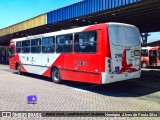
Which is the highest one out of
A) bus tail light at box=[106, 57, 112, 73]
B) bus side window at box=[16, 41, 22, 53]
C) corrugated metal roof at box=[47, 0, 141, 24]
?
corrugated metal roof at box=[47, 0, 141, 24]

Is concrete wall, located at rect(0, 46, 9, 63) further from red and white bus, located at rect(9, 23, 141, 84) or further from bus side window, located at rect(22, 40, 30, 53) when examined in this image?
red and white bus, located at rect(9, 23, 141, 84)

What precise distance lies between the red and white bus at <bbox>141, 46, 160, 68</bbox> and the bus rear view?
19430mm

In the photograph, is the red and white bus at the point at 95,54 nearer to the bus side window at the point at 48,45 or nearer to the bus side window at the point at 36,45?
the bus side window at the point at 48,45

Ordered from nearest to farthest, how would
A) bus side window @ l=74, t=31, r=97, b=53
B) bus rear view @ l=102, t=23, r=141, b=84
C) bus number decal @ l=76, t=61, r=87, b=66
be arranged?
bus rear view @ l=102, t=23, r=141, b=84 → bus side window @ l=74, t=31, r=97, b=53 → bus number decal @ l=76, t=61, r=87, b=66

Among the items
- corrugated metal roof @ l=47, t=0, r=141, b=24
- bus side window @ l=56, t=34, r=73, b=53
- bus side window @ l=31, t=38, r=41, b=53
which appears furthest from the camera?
bus side window @ l=31, t=38, r=41, b=53

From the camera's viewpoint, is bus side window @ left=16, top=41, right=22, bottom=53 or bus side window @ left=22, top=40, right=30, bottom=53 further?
bus side window @ left=16, top=41, right=22, bottom=53

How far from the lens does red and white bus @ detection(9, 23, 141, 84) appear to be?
10.6 m

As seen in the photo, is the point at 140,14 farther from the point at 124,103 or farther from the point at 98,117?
the point at 98,117

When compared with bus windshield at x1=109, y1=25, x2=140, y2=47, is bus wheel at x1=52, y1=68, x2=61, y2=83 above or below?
below

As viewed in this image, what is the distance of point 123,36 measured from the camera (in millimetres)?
11211

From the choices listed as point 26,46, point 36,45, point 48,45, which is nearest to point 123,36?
point 48,45

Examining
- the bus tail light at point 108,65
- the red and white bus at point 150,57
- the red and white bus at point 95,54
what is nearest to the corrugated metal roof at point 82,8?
the red and white bus at point 95,54

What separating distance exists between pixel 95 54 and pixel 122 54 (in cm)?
122

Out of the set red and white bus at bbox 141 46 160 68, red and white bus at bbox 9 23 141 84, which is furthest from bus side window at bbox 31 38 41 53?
red and white bus at bbox 141 46 160 68
